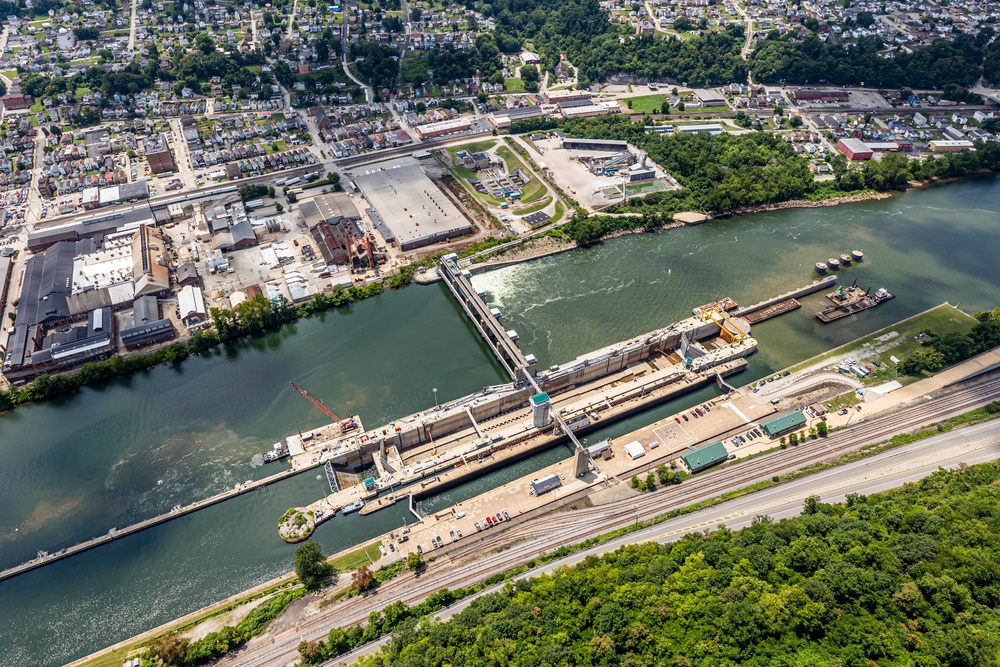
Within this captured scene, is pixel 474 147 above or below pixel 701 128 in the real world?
below

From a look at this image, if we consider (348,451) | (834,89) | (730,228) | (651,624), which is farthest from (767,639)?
(834,89)

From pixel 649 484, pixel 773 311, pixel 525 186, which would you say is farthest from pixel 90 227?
pixel 773 311

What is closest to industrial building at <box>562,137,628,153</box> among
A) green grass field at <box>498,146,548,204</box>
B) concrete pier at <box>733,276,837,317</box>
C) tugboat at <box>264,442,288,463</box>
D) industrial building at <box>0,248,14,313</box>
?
green grass field at <box>498,146,548,204</box>

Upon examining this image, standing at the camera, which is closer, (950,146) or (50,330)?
(50,330)

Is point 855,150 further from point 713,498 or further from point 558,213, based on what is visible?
point 713,498

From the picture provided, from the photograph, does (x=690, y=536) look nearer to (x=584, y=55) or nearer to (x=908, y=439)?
(x=908, y=439)

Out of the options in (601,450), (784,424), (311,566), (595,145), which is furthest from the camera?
(595,145)

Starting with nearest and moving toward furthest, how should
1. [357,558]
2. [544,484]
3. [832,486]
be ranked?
[357,558] → [832,486] → [544,484]
